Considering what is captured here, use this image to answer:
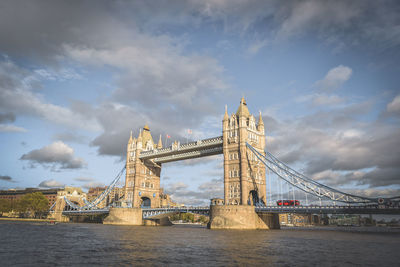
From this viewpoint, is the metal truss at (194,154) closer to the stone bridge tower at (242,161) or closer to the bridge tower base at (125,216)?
the stone bridge tower at (242,161)

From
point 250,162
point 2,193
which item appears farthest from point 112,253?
point 2,193

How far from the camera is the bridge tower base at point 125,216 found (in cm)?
8419

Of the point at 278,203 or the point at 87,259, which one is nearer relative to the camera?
the point at 87,259

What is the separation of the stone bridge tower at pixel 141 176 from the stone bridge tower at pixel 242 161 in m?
35.6

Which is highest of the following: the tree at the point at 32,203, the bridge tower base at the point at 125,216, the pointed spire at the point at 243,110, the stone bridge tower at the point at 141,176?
the pointed spire at the point at 243,110

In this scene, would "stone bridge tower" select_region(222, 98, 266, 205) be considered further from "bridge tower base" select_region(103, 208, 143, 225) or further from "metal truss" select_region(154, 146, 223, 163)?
"bridge tower base" select_region(103, 208, 143, 225)

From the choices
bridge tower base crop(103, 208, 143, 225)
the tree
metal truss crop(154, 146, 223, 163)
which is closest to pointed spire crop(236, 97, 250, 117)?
metal truss crop(154, 146, 223, 163)

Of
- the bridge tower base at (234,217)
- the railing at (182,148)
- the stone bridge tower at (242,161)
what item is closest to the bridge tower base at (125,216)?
the railing at (182,148)

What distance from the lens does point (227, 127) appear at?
2906 inches

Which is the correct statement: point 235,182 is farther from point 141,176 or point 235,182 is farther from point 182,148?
point 141,176

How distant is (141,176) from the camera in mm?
96625

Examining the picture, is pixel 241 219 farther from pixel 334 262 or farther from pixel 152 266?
pixel 152 266

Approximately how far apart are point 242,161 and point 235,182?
5.39m

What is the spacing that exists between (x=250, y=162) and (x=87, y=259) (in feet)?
168
